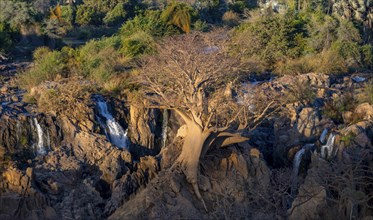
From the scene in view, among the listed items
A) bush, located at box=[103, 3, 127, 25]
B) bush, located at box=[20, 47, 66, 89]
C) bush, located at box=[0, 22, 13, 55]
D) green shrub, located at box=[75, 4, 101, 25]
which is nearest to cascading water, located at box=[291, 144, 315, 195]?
bush, located at box=[20, 47, 66, 89]

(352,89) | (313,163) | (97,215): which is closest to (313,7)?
(352,89)

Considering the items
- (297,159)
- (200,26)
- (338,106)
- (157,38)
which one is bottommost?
(297,159)

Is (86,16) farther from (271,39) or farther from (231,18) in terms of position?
(271,39)

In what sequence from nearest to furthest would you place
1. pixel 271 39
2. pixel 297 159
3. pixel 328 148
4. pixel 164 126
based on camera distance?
pixel 297 159 < pixel 328 148 < pixel 164 126 < pixel 271 39

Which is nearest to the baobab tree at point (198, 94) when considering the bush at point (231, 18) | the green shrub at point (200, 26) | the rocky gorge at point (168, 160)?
the rocky gorge at point (168, 160)

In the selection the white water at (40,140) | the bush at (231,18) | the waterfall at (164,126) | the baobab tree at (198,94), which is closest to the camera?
the baobab tree at (198,94)

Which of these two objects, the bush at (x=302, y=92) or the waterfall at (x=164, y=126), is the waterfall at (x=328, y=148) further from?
the waterfall at (x=164, y=126)

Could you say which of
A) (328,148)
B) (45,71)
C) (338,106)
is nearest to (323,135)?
(328,148)
